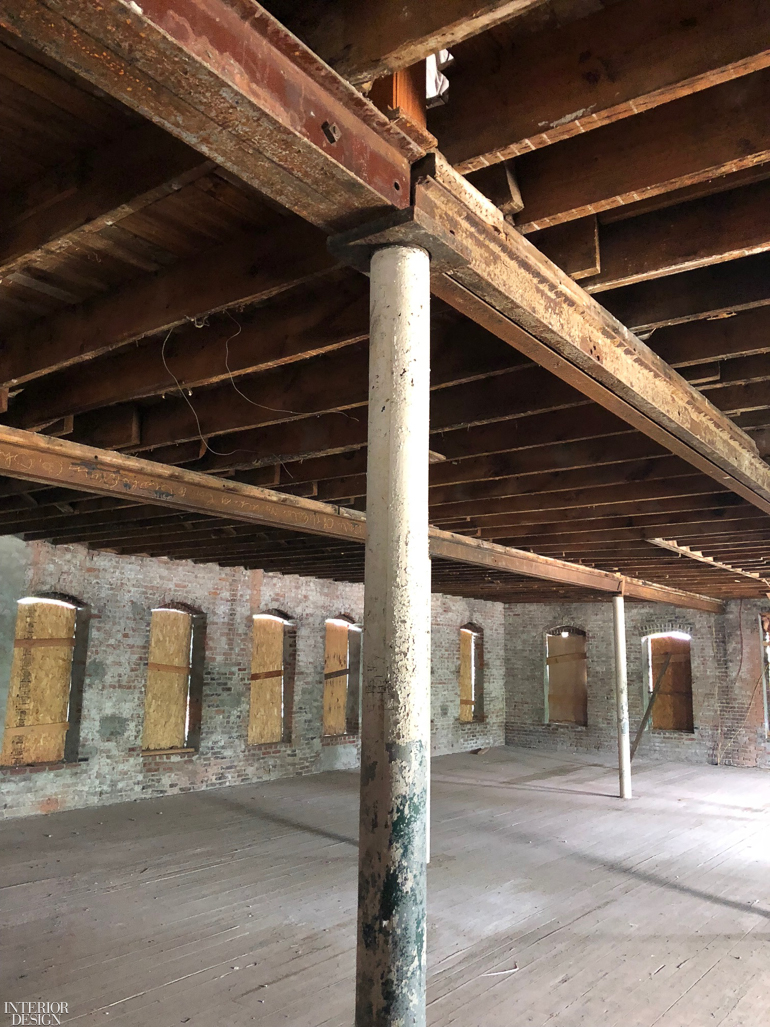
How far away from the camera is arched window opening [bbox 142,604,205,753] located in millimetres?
9242

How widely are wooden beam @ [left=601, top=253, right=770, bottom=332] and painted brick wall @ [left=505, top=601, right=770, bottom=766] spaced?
11453mm

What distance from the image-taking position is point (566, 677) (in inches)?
574

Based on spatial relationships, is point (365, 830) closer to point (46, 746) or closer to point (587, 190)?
point (587, 190)

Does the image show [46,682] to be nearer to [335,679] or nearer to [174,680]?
[174,680]

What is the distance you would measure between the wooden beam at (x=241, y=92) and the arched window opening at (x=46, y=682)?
24.7 ft

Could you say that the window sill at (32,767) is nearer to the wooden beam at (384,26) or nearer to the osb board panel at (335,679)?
the osb board panel at (335,679)

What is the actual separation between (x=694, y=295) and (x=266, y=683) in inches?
352

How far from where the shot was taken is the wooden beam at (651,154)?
1.84m

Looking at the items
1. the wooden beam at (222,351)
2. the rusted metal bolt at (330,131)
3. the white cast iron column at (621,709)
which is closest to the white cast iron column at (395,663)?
the rusted metal bolt at (330,131)

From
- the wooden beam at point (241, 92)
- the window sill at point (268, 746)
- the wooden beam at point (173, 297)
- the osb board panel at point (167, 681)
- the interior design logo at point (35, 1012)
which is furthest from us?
the window sill at point (268, 746)

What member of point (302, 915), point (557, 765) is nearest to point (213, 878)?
point (302, 915)

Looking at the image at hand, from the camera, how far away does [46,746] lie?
8.11 m

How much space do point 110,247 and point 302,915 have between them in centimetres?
429

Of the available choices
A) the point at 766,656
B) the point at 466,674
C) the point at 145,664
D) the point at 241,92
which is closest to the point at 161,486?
the point at 241,92
